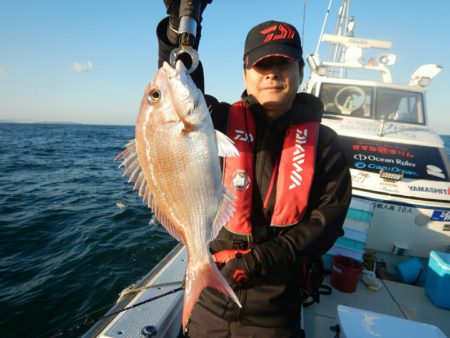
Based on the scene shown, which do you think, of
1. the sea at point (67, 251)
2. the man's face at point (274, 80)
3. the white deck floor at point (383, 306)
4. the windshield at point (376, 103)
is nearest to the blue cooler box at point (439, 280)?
the white deck floor at point (383, 306)

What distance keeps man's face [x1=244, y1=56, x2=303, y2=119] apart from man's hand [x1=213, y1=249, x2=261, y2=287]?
1.07 meters

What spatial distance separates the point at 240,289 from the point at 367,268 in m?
3.61

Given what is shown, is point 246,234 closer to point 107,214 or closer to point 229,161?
point 229,161


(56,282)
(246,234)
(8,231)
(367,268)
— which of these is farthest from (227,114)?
(8,231)

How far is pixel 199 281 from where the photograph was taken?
5.21ft

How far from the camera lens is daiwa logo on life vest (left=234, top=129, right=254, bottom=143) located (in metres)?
2.10

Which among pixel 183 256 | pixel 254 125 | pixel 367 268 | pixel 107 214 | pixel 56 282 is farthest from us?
pixel 107 214

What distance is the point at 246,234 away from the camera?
202cm

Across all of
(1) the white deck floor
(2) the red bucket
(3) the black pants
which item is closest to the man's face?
(3) the black pants

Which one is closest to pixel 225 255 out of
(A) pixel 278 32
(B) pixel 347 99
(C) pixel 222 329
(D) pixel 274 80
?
(C) pixel 222 329

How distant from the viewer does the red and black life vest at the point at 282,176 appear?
1979 millimetres

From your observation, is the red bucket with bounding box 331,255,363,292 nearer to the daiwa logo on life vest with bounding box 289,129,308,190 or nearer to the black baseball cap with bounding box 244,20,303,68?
the daiwa logo on life vest with bounding box 289,129,308,190

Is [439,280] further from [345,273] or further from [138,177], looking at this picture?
[138,177]

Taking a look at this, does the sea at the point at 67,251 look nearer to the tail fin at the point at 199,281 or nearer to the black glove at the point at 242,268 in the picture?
the tail fin at the point at 199,281
